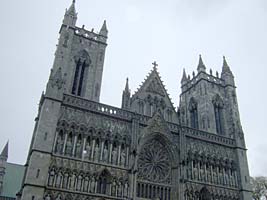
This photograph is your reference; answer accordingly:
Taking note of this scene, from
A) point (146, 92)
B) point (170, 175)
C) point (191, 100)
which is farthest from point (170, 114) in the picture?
point (191, 100)

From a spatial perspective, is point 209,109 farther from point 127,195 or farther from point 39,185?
point 39,185

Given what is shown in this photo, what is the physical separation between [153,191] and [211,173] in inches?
278

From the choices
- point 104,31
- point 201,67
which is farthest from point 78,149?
point 201,67

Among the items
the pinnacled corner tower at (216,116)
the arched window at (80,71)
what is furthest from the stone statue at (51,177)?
the pinnacled corner tower at (216,116)

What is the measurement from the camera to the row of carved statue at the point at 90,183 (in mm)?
21797

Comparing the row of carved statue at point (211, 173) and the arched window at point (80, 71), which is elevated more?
the arched window at point (80, 71)

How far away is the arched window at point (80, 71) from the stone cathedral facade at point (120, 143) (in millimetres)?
53

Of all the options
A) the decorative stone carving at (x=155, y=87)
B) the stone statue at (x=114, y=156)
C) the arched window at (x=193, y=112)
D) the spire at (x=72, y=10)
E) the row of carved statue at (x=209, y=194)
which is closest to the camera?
the stone statue at (x=114, y=156)

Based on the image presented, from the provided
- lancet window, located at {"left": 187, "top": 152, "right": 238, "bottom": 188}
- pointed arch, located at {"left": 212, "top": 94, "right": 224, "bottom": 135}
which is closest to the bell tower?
lancet window, located at {"left": 187, "top": 152, "right": 238, "bottom": 188}

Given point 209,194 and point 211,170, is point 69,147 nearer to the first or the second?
point 209,194

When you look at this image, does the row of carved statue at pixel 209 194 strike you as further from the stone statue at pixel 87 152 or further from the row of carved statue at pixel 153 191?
the stone statue at pixel 87 152

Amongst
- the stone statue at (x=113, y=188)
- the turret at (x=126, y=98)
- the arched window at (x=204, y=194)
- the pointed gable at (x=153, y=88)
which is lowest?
the stone statue at (x=113, y=188)

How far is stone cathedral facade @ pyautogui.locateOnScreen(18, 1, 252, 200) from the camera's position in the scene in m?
22.5

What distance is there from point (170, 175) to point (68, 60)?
632 inches
